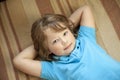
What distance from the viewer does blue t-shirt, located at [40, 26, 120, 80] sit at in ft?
3.75

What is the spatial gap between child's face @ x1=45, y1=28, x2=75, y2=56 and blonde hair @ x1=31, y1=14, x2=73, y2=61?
0.02 meters

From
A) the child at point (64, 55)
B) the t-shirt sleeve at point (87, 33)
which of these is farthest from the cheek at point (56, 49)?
the t-shirt sleeve at point (87, 33)

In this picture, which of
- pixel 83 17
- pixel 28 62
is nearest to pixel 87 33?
pixel 83 17

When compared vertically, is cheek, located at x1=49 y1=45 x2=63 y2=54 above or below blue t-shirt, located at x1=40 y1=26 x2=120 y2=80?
above

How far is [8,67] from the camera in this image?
1.27m

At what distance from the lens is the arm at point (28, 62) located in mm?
1196

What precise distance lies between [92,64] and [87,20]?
238 millimetres

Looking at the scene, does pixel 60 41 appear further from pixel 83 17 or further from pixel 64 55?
pixel 83 17

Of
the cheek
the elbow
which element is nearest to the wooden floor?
the elbow

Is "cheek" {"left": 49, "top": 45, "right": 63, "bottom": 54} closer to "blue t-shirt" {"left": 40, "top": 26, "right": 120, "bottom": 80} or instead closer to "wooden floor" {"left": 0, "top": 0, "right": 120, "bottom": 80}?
"blue t-shirt" {"left": 40, "top": 26, "right": 120, "bottom": 80}

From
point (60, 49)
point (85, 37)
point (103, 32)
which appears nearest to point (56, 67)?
point (60, 49)

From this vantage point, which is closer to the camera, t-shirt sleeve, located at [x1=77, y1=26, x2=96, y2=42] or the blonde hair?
the blonde hair

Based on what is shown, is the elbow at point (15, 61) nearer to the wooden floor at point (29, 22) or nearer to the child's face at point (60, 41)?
the wooden floor at point (29, 22)

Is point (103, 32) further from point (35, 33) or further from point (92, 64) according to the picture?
point (35, 33)
